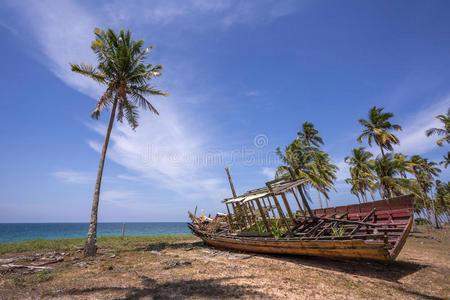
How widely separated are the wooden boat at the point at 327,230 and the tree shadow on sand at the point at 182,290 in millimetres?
4189

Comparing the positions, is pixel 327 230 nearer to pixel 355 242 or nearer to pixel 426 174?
pixel 355 242

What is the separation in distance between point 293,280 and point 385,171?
28654 millimetres

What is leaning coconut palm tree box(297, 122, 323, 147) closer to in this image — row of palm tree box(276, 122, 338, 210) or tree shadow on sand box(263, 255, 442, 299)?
row of palm tree box(276, 122, 338, 210)

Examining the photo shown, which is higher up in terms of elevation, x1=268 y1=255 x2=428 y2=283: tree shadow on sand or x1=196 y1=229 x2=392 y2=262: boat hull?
x1=196 y1=229 x2=392 y2=262: boat hull

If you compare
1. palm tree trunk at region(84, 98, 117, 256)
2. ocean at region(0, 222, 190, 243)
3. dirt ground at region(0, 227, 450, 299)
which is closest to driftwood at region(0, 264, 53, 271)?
dirt ground at region(0, 227, 450, 299)

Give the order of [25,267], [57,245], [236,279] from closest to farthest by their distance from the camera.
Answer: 1. [236,279]
2. [25,267]
3. [57,245]

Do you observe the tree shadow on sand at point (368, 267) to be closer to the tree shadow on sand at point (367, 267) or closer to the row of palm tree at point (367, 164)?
the tree shadow on sand at point (367, 267)

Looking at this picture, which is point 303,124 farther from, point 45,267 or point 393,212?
point 45,267

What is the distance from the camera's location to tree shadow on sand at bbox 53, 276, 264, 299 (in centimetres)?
711

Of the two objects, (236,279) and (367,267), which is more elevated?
(236,279)

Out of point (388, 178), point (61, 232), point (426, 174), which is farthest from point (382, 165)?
point (61, 232)

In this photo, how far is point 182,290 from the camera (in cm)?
760

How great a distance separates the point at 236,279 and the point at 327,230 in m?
6.06

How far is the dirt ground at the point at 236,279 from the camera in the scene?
24.3 ft
